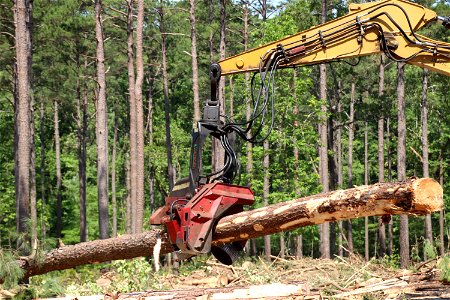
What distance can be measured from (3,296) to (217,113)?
207 inches

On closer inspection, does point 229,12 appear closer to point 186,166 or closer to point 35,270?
point 186,166

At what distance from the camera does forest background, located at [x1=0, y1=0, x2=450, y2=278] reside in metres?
27.2

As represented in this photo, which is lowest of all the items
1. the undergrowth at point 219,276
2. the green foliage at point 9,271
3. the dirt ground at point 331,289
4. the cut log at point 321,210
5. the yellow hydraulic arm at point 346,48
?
the undergrowth at point 219,276

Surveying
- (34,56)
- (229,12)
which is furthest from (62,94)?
(229,12)

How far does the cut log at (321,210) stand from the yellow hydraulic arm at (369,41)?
196cm

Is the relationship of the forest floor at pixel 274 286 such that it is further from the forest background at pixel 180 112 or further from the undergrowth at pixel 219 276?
the forest background at pixel 180 112

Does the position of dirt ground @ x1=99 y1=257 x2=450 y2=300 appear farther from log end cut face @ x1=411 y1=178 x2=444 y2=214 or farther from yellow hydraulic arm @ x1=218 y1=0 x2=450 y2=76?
yellow hydraulic arm @ x1=218 y1=0 x2=450 y2=76

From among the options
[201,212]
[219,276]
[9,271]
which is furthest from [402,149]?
[201,212]

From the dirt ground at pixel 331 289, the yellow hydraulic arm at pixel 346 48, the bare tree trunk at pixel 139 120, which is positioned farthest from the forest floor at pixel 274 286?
the bare tree trunk at pixel 139 120

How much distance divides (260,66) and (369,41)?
58.0 inches

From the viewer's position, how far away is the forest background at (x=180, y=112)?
27.2 metres

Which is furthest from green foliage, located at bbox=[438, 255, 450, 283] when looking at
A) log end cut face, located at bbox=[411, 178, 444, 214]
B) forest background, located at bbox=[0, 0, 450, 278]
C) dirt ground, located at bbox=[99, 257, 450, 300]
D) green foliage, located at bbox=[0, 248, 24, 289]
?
forest background, located at bbox=[0, 0, 450, 278]

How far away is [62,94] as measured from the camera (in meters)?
41.5

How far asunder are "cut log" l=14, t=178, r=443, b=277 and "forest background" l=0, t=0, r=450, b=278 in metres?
5.32
